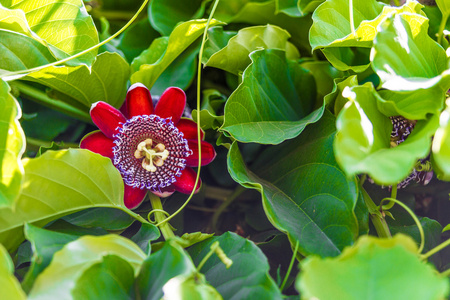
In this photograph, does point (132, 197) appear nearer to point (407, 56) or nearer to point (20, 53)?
point (20, 53)

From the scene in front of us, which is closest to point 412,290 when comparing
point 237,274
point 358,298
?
point 358,298

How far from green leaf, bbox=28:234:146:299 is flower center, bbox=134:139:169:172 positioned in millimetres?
131

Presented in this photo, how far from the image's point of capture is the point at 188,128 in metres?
0.50

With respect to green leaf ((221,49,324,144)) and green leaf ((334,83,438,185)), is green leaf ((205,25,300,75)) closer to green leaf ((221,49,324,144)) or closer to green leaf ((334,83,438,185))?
green leaf ((221,49,324,144))

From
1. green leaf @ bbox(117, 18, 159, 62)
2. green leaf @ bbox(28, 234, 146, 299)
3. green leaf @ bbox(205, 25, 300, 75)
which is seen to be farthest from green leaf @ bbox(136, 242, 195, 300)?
green leaf @ bbox(117, 18, 159, 62)

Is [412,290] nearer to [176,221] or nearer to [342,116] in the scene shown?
[342,116]

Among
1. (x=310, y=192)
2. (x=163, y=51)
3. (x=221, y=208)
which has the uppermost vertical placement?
(x=163, y=51)

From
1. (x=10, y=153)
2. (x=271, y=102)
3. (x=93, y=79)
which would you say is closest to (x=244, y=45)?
(x=271, y=102)

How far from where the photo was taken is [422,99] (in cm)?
38

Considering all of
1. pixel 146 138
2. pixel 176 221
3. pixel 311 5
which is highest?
pixel 311 5

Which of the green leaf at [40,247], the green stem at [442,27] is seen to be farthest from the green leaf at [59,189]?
the green stem at [442,27]

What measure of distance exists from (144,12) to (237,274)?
16.2 inches

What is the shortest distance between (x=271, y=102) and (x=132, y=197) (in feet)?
0.61

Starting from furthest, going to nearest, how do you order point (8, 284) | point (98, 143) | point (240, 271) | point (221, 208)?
1. point (221, 208)
2. point (98, 143)
3. point (240, 271)
4. point (8, 284)
